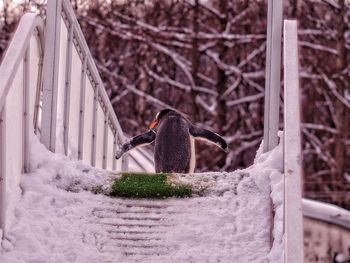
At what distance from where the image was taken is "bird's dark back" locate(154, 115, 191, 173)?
714cm

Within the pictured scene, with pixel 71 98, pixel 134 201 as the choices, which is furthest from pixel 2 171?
pixel 71 98

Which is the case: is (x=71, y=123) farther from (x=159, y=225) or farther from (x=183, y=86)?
(x=183, y=86)

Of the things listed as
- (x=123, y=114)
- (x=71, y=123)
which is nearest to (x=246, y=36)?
(x=123, y=114)

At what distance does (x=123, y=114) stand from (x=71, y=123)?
17971mm

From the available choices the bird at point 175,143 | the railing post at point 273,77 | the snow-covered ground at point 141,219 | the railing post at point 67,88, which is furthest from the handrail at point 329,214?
the snow-covered ground at point 141,219

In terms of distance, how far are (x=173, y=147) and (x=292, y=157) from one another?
2.93 metres

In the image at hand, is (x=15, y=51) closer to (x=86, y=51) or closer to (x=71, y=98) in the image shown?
(x=71, y=98)

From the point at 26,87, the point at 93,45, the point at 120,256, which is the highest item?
the point at 93,45

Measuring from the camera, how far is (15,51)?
5.01m

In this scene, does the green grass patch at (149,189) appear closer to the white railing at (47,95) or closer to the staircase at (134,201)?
the staircase at (134,201)

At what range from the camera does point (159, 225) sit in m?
5.17

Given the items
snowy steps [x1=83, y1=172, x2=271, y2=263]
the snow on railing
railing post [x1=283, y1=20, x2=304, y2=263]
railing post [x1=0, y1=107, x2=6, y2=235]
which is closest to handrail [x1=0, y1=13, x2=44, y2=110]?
the snow on railing

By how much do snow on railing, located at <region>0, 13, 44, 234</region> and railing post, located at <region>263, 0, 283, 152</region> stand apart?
4.68ft

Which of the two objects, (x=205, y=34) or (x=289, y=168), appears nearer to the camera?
(x=289, y=168)
